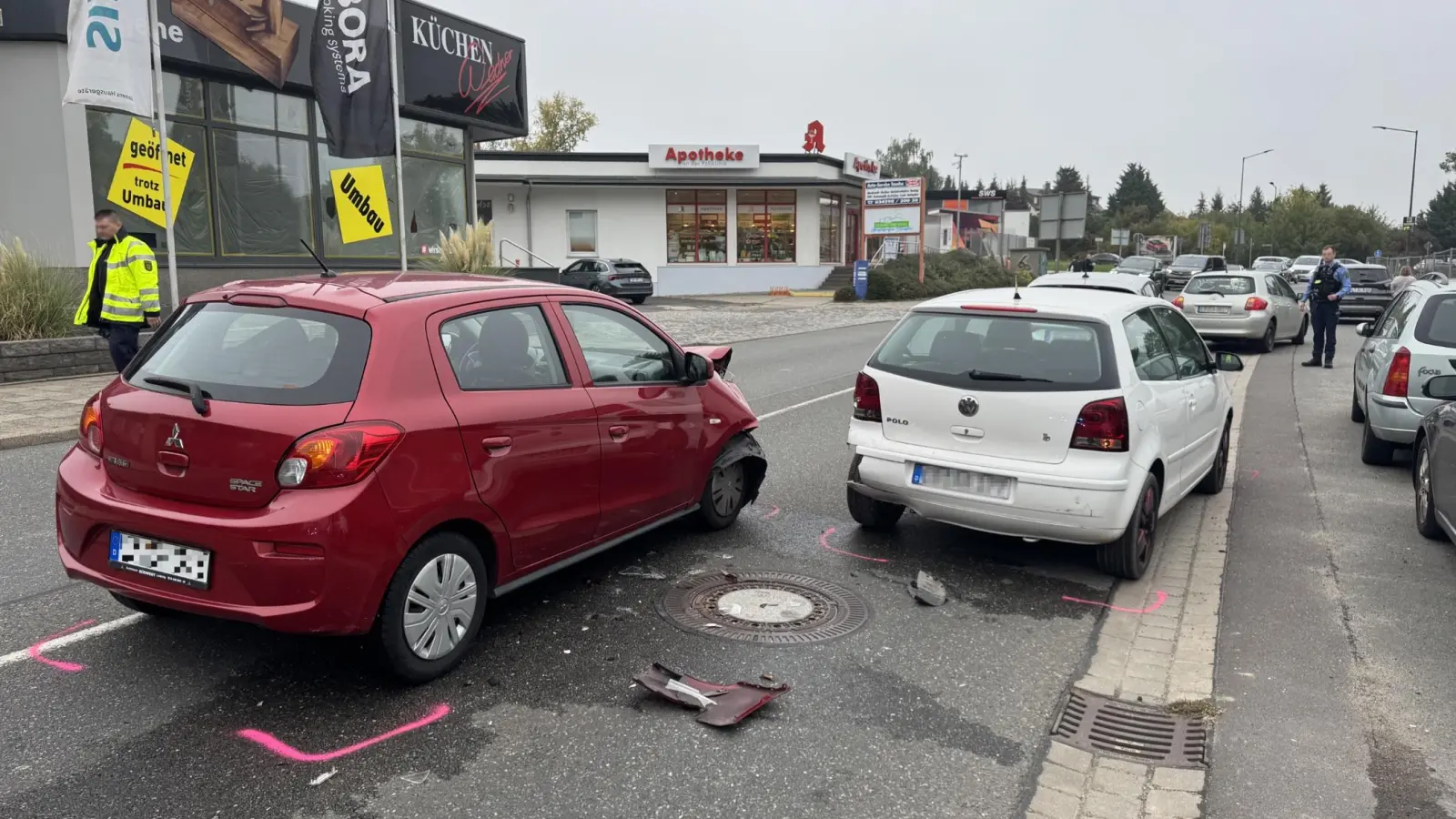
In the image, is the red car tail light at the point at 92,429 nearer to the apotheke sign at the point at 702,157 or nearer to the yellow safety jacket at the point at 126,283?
the yellow safety jacket at the point at 126,283

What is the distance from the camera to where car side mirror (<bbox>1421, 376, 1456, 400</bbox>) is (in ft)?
20.1

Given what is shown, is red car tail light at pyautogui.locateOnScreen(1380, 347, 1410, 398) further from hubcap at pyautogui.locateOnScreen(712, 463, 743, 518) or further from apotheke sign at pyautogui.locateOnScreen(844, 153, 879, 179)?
apotheke sign at pyautogui.locateOnScreen(844, 153, 879, 179)

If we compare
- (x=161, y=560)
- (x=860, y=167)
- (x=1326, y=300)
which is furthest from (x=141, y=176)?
(x=860, y=167)

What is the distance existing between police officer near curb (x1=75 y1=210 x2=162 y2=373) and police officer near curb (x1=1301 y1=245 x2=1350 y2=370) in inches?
620

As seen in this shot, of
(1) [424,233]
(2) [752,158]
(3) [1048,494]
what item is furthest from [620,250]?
(3) [1048,494]

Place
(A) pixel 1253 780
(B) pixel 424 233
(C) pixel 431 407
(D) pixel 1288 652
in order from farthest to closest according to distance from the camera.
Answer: (B) pixel 424 233
(D) pixel 1288 652
(C) pixel 431 407
(A) pixel 1253 780

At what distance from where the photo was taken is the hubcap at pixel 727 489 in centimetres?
620

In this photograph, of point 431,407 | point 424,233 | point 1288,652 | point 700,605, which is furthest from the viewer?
point 424,233

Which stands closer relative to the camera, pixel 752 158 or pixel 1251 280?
pixel 1251 280

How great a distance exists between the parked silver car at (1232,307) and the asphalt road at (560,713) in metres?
14.6

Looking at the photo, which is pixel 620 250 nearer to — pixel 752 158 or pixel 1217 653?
pixel 752 158

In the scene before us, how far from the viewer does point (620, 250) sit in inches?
1503

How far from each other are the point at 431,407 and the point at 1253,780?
10.8 feet

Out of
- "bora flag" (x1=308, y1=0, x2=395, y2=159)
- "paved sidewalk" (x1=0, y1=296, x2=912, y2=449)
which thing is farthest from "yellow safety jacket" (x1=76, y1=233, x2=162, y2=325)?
"bora flag" (x1=308, y1=0, x2=395, y2=159)
